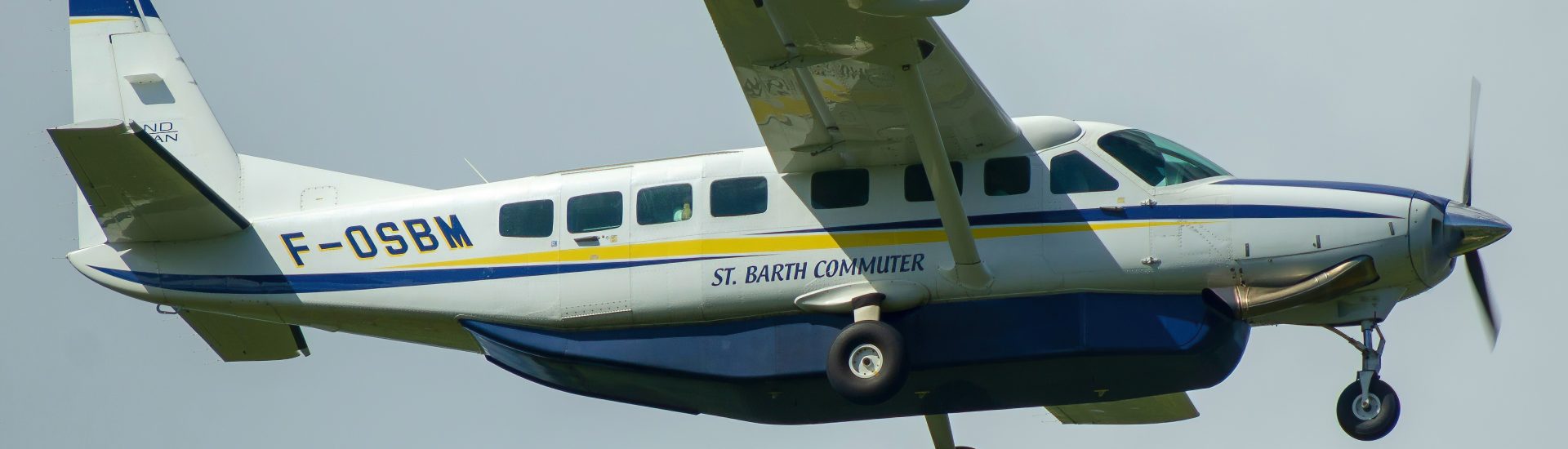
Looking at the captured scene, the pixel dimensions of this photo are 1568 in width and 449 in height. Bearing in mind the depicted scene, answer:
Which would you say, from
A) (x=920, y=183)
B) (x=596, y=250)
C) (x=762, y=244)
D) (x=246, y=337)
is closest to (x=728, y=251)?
(x=762, y=244)

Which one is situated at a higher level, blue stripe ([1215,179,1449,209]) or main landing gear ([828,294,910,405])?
blue stripe ([1215,179,1449,209])

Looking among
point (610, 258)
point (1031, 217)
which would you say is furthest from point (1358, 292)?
point (610, 258)

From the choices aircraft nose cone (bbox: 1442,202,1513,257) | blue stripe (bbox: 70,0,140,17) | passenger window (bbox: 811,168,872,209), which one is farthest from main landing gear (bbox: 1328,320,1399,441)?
blue stripe (bbox: 70,0,140,17)

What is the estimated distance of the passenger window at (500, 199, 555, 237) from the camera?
1652 cm

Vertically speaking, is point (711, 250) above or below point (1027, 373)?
above

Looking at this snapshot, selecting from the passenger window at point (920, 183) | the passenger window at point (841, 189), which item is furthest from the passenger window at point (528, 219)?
the passenger window at point (920, 183)

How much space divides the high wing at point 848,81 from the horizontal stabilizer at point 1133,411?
156 inches

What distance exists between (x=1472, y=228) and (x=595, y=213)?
7274mm

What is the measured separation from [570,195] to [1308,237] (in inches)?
248

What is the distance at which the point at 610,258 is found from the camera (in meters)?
16.2

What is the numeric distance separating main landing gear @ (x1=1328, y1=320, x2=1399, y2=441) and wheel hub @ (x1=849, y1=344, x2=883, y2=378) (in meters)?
3.70

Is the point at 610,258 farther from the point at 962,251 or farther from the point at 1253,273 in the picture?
the point at 1253,273

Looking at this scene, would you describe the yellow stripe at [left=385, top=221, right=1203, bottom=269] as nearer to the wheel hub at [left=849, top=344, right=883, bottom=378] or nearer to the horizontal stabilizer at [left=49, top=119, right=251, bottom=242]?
the wheel hub at [left=849, top=344, right=883, bottom=378]

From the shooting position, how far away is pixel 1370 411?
14.7 metres
